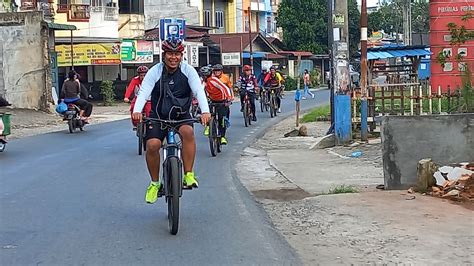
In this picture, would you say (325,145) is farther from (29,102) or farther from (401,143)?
(29,102)

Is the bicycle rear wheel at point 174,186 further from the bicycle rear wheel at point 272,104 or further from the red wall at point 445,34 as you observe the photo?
the bicycle rear wheel at point 272,104

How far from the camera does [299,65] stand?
66.6 meters

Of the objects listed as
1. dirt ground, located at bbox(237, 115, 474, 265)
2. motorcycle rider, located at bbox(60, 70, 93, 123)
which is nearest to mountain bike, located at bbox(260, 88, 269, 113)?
motorcycle rider, located at bbox(60, 70, 93, 123)

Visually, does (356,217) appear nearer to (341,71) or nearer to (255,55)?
(341,71)

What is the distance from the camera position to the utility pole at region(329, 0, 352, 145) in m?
16.8

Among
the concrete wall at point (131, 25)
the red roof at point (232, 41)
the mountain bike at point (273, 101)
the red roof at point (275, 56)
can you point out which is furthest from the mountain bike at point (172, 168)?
the red roof at point (275, 56)

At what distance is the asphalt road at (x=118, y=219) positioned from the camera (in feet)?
22.4

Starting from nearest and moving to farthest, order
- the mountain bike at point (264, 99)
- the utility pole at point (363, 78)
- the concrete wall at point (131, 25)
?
the utility pole at point (363, 78)
the mountain bike at point (264, 99)
the concrete wall at point (131, 25)

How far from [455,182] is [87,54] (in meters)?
31.6

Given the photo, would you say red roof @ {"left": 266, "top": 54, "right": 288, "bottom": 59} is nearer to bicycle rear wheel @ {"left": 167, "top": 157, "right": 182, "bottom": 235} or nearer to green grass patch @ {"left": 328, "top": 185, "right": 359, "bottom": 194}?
green grass patch @ {"left": 328, "top": 185, "right": 359, "bottom": 194}

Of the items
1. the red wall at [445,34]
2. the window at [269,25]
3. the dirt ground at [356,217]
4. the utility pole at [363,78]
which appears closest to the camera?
the dirt ground at [356,217]

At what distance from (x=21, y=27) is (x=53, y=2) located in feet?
30.7

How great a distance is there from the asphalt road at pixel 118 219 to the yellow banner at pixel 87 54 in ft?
80.8

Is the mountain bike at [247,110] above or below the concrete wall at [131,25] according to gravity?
below
